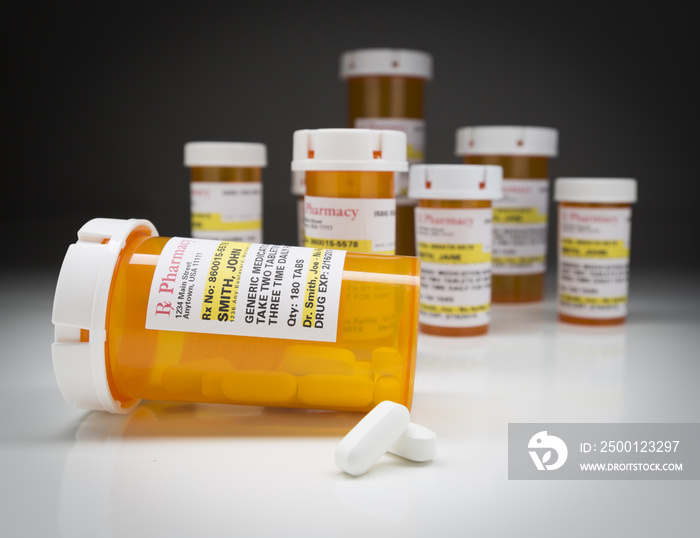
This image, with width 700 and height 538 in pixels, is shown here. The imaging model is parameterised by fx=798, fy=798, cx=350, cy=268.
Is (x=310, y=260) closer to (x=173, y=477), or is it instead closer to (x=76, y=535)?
(x=173, y=477)

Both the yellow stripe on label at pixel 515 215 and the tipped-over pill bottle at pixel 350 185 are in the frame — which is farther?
the yellow stripe on label at pixel 515 215

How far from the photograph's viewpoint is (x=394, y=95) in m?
1.81

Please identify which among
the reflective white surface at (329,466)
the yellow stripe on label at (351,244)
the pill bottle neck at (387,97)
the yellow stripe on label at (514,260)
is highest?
the pill bottle neck at (387,97)

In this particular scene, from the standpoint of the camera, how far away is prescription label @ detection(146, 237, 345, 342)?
89 cm

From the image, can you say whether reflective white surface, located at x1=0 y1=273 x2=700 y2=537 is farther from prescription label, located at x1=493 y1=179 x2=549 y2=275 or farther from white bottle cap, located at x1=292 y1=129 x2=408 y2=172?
prescription label, located at x1=493 y1=179 x2=549 y2=275

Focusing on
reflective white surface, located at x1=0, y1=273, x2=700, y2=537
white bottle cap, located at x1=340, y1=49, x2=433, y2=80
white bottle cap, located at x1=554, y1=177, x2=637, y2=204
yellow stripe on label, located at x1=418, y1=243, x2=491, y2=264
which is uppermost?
white bottle cap, located at x1=340, y1=49, x2=433, y2=80

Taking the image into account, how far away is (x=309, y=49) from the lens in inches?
104

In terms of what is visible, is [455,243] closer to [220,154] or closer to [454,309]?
[454,309]

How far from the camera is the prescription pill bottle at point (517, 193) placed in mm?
1666

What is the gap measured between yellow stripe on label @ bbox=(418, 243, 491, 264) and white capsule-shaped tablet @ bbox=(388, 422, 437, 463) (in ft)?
1.84

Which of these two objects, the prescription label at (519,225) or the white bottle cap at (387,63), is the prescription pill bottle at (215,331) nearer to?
the prescription label at (519,225)

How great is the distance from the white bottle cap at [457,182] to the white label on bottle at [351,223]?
0.24 meters

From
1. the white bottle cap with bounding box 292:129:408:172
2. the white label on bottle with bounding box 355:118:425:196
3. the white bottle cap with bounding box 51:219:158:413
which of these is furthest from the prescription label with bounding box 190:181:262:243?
the white bottle cap with bounding box 51:219:158:413

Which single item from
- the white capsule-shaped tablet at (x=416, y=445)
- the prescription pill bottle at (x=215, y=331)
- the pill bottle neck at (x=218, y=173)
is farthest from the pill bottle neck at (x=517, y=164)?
the white capsule-shaped tablet at (x=416, y=445)
